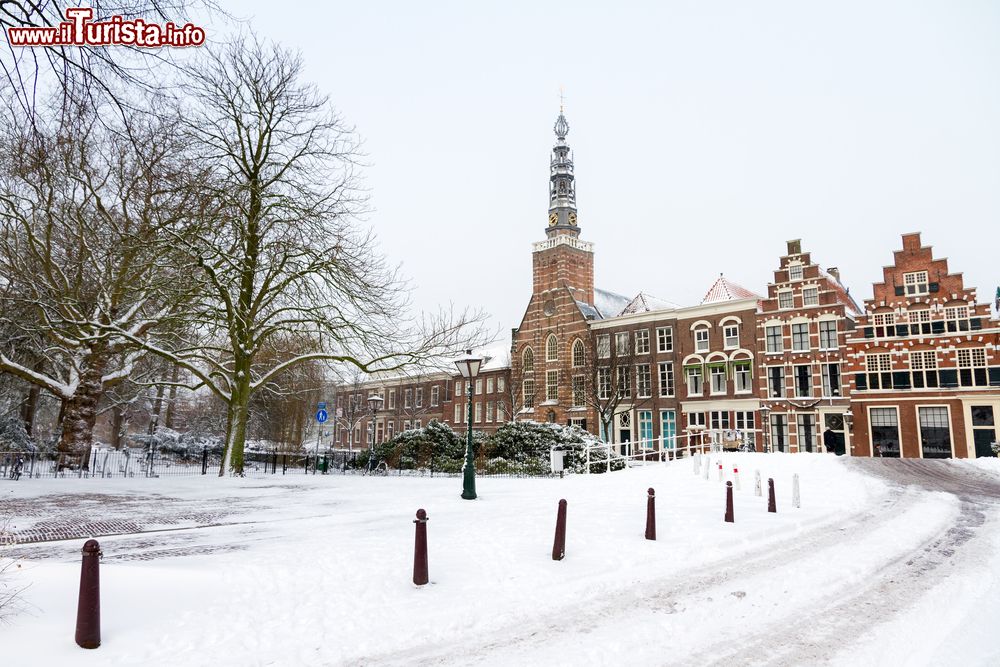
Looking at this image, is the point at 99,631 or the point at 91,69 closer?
the point at 99,631

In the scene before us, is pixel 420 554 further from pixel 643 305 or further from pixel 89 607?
pixel 643 305

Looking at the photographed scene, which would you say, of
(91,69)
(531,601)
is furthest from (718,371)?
(91,69)

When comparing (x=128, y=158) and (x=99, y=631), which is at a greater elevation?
(x=128, y=158)

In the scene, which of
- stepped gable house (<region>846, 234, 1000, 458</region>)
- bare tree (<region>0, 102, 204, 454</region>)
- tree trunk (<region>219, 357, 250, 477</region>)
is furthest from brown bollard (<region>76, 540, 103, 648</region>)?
stepped gable house (<region>846, 234, 1000, 458</region>)

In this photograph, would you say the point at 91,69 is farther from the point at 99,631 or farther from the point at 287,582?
the point at 287,582

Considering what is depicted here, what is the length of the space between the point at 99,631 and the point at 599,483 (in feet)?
50.1

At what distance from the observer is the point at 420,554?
23.6 ft

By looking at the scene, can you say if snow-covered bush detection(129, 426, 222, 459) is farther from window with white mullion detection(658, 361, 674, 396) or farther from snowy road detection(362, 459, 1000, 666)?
snowy road detection(362, 459, 1000, 666)

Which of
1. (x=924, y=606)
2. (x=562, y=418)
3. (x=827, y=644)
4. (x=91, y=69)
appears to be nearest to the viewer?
(x=827, y=644)

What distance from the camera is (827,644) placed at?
5695 millimetres

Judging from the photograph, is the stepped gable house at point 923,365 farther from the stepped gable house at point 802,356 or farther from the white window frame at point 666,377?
the white window frame at point 666,377

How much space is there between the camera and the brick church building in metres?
33.4

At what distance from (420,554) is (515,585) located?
1.23 m

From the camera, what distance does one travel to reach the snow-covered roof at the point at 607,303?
171ft
